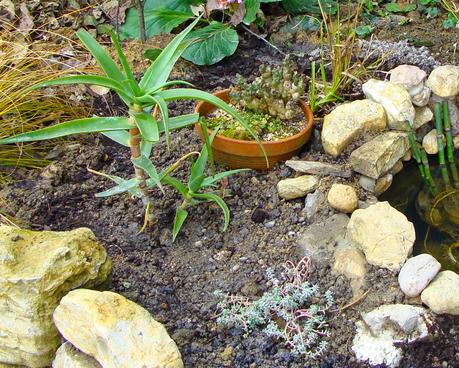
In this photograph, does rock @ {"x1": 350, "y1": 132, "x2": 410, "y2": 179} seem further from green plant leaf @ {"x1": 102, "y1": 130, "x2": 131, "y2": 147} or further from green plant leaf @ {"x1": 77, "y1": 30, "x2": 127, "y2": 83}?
green plant leaf @ {"x1": 77, "y1": 30, "x2": 127, "y2": 83}

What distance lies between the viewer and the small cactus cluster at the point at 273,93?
358 centimetres

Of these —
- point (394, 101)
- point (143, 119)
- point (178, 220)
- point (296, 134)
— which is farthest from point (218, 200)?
point (394, 101)

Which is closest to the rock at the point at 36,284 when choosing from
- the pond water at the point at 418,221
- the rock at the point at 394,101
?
the pond water at the point at 418,221

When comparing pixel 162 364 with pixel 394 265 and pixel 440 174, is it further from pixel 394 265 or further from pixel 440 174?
pixel 440 174

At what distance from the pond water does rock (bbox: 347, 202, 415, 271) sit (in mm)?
276

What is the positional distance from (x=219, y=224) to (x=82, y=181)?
2.28ft

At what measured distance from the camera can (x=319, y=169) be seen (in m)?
3.46

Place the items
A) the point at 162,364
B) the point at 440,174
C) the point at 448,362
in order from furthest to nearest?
1. the point at 440,174
2. the point at 448,362
3. the point at 162,364

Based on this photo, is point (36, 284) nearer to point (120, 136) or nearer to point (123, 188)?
point (123, 188)

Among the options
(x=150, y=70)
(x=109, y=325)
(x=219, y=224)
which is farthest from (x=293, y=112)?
(x=109, y=325)

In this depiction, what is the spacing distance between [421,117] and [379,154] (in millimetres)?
543

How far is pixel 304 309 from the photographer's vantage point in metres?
2.86

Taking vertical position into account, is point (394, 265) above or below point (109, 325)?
below

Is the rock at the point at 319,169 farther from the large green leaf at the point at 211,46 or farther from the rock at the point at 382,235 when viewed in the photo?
the large green leaf at the point at 211,46
